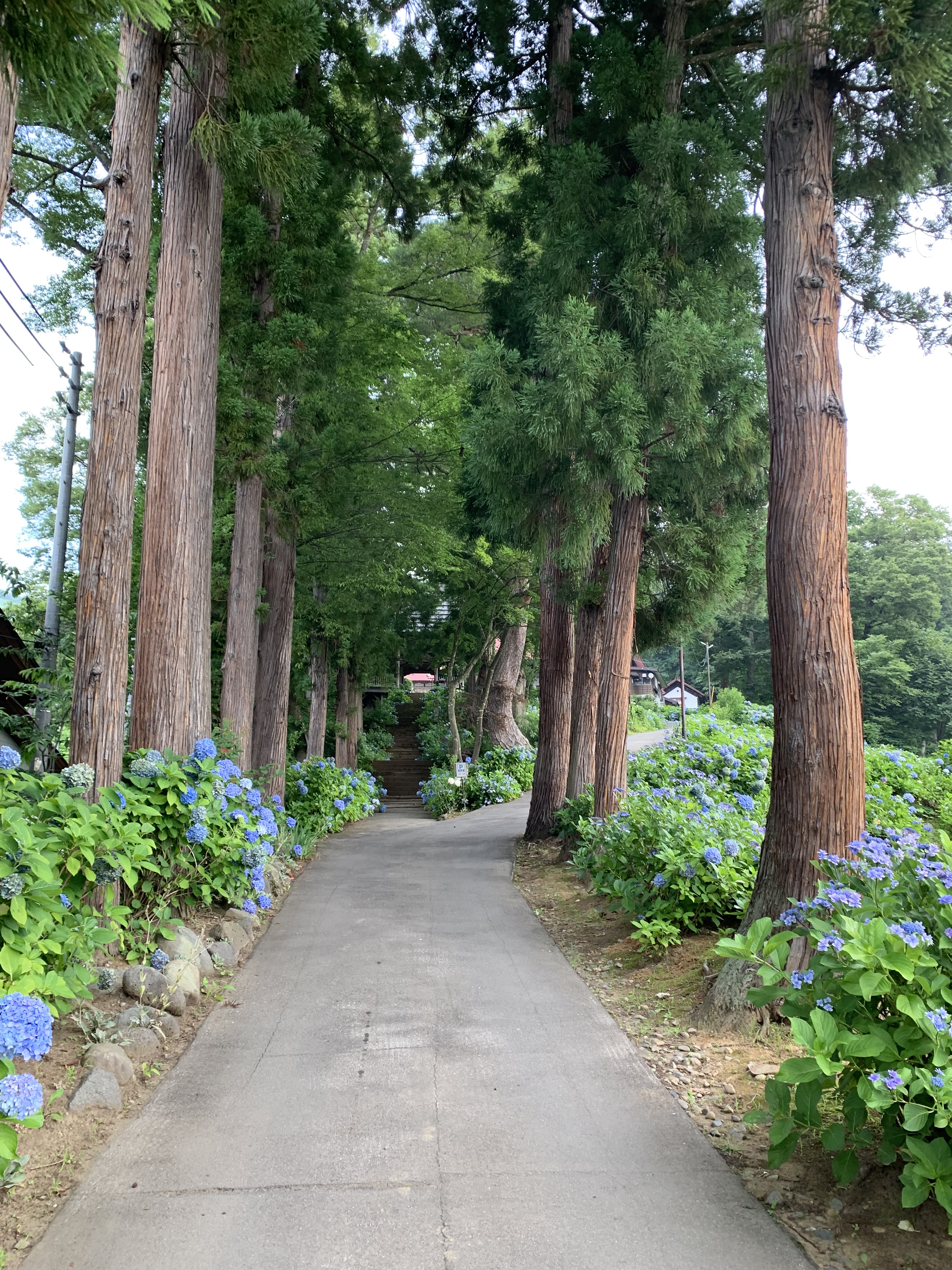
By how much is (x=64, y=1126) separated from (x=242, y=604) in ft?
22.7

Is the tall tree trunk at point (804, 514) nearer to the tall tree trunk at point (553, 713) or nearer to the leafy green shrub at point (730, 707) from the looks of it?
the tall tree trunk at point (553, 713)

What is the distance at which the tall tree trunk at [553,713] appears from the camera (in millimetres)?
11797

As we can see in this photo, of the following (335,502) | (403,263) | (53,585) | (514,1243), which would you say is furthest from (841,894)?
(403,263)

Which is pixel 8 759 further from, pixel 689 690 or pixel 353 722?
pixel 689 690

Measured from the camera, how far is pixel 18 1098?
2375mm

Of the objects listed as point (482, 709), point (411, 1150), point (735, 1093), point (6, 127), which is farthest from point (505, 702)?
point (6, 127)

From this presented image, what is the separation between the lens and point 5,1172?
270 centimetres

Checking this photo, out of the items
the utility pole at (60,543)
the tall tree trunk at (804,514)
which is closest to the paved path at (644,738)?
the utility pole at (60,543)

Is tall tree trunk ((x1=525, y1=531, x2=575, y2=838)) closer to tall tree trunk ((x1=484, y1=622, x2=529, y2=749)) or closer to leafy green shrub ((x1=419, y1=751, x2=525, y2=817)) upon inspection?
leafy green shrub ((x1=419, y1=751, x2=525, y2=817))

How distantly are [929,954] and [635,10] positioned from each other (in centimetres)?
1016

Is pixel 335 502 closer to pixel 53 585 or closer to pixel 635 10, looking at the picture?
pixel 53 585

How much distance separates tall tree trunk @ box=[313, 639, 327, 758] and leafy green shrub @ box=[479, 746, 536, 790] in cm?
532

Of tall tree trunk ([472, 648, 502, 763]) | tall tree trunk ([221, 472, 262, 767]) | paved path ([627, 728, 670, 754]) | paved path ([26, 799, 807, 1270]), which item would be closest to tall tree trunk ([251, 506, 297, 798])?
tall tree trunk ([221, 472, 262, 767])

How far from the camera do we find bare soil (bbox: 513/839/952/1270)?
253 cm
